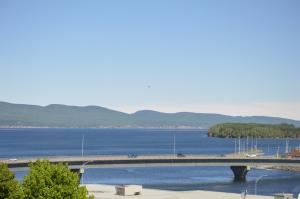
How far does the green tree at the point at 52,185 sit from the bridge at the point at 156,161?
70.8m

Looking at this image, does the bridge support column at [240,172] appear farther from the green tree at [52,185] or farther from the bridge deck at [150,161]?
the green tree at [52,185]

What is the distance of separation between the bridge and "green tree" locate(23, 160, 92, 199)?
70835 mm

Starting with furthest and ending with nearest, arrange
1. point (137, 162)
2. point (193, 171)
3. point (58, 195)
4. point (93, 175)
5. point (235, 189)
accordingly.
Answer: point (193, 171)
point (93, 175)
point (137, 162)
point (235, 189)
point (58, 195)

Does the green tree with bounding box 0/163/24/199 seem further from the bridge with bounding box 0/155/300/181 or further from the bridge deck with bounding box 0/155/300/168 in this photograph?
the bridge deck with bounding box 0/155/300/168

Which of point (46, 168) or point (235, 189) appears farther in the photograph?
point (235, 189)

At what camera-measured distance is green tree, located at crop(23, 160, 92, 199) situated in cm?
5253

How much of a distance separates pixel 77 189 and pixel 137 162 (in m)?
92.6

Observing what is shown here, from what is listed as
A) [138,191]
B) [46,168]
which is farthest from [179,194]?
[46,168]

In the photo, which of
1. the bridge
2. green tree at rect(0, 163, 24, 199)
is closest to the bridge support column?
the bridge

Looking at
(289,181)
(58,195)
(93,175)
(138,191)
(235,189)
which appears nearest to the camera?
(58,195)

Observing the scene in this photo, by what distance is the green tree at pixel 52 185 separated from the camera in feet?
172

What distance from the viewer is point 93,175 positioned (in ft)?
562

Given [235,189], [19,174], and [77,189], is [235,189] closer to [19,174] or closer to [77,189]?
[19,174]

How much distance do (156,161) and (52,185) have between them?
95.2 meters
